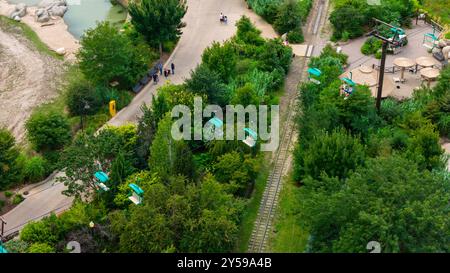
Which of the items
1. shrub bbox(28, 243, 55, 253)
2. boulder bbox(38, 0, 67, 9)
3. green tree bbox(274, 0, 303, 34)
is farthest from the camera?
boulder bbox(38, 0, 67, 9)

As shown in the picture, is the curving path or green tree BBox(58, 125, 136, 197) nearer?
green tree BBox(58, 125, 136, 197)

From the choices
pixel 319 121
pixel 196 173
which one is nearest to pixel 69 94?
pixel 196 173

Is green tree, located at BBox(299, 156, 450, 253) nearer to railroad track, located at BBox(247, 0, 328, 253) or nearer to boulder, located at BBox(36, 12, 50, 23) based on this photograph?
railroad track, located at BBox(247, 0, 328, 253)

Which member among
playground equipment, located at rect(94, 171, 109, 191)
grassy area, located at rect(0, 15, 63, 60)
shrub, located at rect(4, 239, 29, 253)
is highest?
playground equipment, located at rect(94, 171, 109, 191)

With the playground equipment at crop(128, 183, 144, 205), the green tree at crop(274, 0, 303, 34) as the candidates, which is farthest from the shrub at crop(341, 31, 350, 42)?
the playground equipment at crop(128, 183, 144, 205)

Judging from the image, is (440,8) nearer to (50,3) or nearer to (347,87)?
(347,87)

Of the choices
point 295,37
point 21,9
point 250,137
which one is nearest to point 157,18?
point 295,37

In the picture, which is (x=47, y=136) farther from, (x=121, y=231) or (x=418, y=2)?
(x=418, y=2)
